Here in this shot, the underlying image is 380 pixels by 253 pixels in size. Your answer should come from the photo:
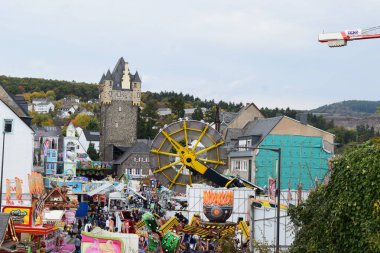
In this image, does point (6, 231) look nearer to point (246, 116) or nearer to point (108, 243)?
point (108, 243)

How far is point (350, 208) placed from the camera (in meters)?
18.4

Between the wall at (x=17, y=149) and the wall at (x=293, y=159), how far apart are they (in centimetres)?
2100

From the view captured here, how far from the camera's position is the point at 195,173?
43656 millimetres

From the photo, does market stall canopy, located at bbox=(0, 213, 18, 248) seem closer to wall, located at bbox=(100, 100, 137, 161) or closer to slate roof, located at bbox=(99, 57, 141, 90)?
wall, located at bbox=(100, 100, 137, 161)

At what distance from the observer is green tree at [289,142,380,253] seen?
58.2 ft

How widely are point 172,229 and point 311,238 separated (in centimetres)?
1671

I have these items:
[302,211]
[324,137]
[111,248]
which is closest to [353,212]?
Result: [302,211]

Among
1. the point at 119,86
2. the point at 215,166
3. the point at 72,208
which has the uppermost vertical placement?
the point at 119,86

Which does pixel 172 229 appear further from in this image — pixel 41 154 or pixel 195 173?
pixel 41 154

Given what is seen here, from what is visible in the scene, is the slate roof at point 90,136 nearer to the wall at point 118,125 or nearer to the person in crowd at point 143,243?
the wall at point 118,125

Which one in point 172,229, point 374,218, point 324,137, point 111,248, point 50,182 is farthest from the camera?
point 50,182

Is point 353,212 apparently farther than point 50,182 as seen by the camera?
No

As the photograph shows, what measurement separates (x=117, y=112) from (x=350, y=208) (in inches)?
5405

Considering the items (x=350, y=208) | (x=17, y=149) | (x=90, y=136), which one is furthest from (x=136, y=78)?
(x=350, y=208)
